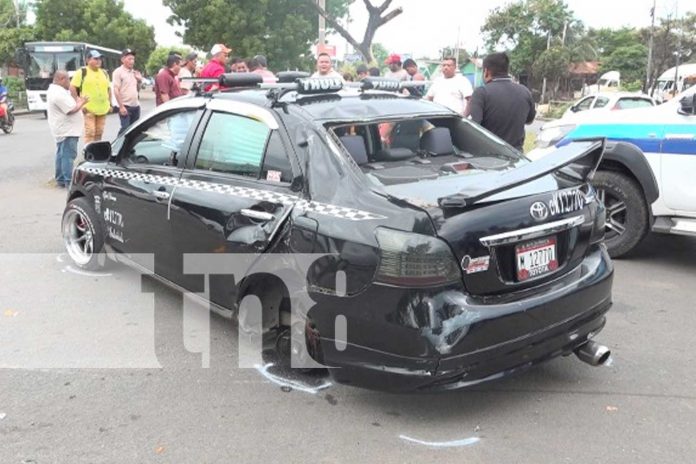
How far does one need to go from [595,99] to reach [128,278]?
649 inches

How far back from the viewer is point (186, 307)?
4895mm

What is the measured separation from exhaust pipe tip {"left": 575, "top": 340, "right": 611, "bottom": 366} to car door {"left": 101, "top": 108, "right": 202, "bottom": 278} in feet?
8.57

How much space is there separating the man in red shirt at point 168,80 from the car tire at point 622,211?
7269 mm

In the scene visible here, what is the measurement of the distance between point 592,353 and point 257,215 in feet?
6.37

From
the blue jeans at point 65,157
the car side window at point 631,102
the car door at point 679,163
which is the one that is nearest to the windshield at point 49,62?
the blue jeans at point 65,157

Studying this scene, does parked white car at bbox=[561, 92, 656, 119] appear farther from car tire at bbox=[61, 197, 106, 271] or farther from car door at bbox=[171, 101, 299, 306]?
car door at bbox=[171, 101, 299, 306]

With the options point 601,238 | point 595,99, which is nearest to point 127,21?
point 595,99

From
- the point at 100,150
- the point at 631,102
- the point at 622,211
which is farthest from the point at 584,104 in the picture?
the point at 100,150

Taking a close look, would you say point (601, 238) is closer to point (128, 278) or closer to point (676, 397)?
point (676, 397)

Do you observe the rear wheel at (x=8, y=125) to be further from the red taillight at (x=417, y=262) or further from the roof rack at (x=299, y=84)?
the red taillight at (x=417, y=262)

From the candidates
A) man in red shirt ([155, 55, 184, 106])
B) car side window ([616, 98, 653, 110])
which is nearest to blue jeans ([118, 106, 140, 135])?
man in red shirt ([155, 55, 184, 106])

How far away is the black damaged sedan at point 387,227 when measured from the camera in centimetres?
299

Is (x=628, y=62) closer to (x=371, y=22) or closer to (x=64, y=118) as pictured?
(x=371, y=22)

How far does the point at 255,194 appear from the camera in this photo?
3.72 metres
